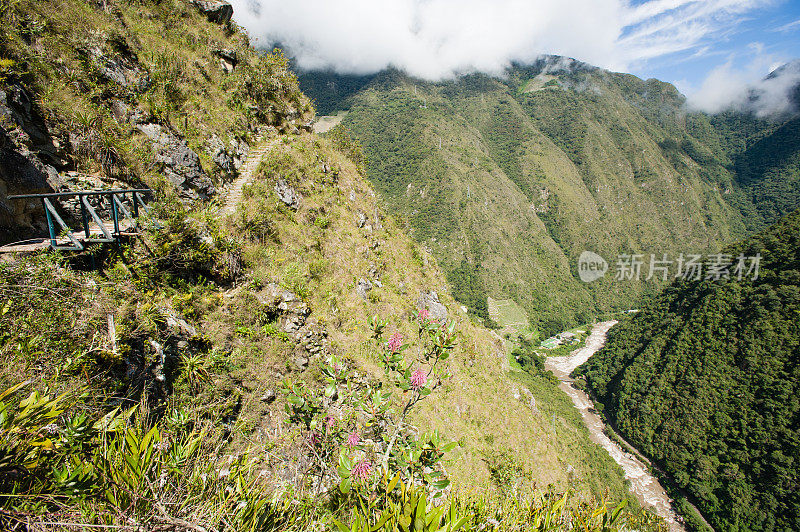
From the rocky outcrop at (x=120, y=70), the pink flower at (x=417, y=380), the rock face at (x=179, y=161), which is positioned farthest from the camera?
the rock face at (x=179, y=161)

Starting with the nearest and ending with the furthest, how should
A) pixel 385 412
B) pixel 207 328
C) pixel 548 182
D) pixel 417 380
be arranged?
1. pixel 417 380
2. pixel 385 412
3. pixel 207 328
4. pixel 548 182

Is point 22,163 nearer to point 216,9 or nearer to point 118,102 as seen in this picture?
point 118,102

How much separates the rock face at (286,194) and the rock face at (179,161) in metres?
2.85

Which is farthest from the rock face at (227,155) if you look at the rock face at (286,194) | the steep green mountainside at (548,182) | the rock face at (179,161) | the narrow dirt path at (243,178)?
the steep green mountainside at (548,182)

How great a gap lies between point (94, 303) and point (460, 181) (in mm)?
102769

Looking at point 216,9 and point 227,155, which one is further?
point 216,9

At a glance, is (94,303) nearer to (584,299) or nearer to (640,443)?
(640,443)

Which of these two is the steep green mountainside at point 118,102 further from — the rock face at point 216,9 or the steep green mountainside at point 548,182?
the steep green mountainside at point 548,182

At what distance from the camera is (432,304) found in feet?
62.0

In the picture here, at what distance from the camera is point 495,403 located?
18.6 meters

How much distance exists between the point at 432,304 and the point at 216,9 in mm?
19389

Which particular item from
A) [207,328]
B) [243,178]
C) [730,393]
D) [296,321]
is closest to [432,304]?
[296,321]

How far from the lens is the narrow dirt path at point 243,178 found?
33.8 feet

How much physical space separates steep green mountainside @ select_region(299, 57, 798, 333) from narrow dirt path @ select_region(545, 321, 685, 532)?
14042 millimetres
